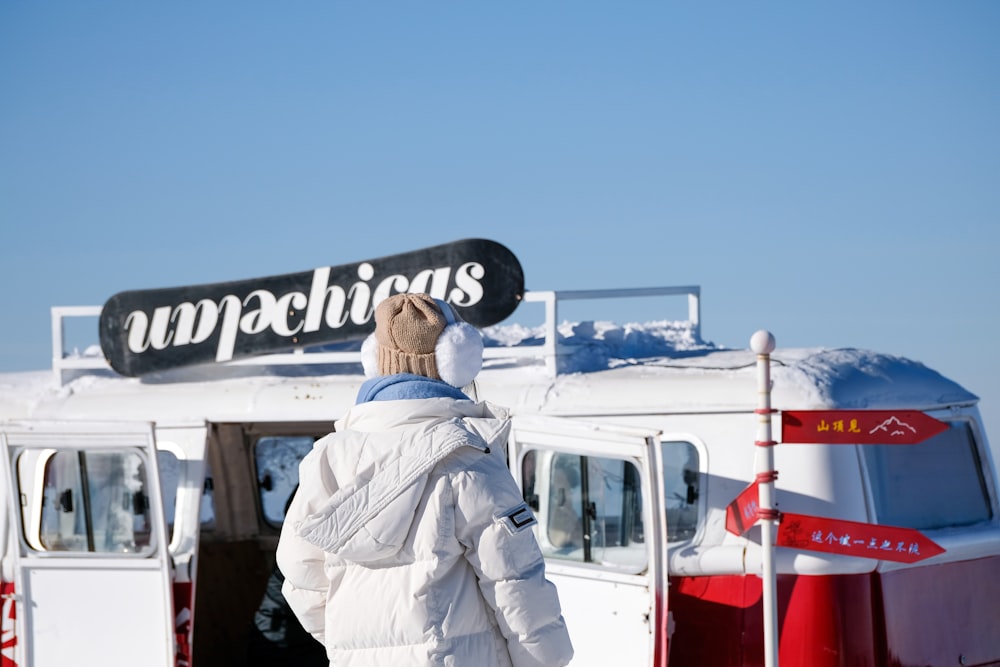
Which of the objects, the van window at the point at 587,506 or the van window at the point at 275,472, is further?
the van window at the point at 275,472

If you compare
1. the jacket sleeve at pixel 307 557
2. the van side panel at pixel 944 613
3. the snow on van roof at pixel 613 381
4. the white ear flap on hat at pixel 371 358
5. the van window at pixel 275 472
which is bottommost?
the van side panel at pixel 944 613

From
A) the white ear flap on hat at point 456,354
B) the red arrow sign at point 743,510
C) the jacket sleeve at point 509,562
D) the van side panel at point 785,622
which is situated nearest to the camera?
the jacket sleeve at point 509,562

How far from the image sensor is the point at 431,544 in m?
3.05

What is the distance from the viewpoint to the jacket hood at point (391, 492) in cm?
305

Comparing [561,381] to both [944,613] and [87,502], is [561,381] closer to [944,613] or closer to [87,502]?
[944,613]

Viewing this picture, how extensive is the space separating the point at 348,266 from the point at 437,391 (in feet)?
14.5

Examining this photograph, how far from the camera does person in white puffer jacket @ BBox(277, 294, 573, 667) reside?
304 centimetres

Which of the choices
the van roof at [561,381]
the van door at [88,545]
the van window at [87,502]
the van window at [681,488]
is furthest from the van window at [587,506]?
the van window at [87,502]

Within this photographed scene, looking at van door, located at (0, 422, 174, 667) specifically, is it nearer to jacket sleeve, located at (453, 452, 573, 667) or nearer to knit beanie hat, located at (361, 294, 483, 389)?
knit beanie hat, located at (361, 294, 483, 389)

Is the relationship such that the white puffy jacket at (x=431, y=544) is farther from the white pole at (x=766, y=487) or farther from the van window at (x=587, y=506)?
the van window at (x=587, y=506)

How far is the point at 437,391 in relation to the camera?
324 cm

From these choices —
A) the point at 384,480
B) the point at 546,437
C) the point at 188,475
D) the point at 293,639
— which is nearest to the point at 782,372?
the point at 546,437

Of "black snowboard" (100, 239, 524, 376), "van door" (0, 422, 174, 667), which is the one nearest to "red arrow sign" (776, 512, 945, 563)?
"black snowboard" (100, 239, 524, 376)

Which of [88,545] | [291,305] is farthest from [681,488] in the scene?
[88,545]
